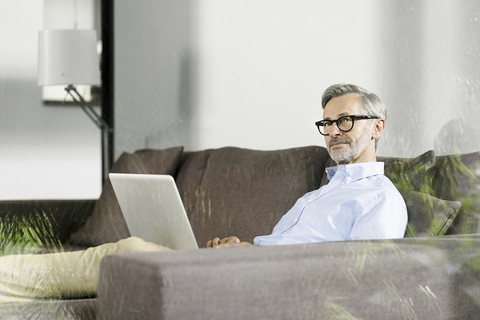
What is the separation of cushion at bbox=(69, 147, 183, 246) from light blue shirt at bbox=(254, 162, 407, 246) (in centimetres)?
50

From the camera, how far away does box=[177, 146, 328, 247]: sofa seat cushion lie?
3.55 ft

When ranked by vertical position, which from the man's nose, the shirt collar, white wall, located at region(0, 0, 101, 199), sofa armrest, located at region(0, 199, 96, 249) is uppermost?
the man's nose

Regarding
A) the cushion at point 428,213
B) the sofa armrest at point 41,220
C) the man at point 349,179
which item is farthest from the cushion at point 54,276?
the sofa armrest at point 41,220

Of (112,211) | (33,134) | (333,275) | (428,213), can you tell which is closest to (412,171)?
(428,213)

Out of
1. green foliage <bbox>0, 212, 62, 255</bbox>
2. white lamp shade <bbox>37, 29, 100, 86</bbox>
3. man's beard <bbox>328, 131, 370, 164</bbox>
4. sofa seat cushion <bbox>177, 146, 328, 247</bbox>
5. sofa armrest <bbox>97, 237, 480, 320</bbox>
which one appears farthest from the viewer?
white lamp shade <bbox>37, 29, 100, 86</bbox>

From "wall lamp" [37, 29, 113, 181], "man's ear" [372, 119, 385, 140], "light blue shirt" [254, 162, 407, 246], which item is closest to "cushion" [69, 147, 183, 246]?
"wall lamp" [37, 29, 113, 181]

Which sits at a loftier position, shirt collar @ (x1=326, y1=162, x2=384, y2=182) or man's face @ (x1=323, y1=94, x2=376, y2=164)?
man's face @ (x1=323, y1=94, x2=376, y2=164)

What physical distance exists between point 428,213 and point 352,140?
0.13 meters

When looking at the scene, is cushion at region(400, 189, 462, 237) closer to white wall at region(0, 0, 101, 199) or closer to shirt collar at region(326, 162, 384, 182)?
shirt collar at region(326, 162, 384, 182)

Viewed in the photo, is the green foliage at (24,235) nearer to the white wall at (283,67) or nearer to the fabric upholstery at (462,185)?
the white wall at (283,67)

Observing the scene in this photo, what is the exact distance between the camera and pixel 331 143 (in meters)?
0.85

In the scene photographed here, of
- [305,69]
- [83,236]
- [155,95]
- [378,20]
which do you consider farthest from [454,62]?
[83,236]

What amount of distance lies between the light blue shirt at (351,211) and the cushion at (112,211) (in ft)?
→ 1.66

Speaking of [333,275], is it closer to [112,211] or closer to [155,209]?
[155,209]
